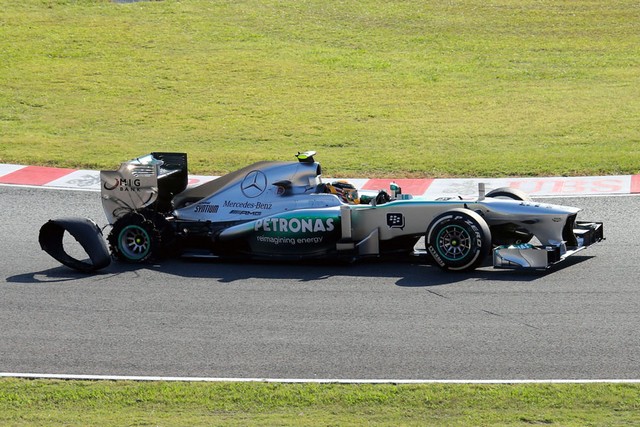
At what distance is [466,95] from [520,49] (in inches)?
209

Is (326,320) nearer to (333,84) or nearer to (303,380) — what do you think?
(303,380)

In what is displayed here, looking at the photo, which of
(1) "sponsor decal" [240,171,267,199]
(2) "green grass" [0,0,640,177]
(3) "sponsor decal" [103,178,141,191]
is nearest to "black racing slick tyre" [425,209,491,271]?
(1) "sponsor decal" [240,171,267,199]

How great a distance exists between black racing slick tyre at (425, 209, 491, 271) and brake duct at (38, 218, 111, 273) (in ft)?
12.8

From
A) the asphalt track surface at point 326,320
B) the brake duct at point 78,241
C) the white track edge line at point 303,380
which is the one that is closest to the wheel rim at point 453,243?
the asphalt track surface at point 326,320

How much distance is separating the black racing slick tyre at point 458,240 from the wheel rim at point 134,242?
3540 mm

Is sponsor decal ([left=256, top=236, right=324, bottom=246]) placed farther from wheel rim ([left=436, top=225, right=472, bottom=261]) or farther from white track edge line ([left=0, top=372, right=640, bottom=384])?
white track edge line ([left=0, top=372, right=640, bottom=384])

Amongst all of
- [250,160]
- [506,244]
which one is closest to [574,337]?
[506,244]

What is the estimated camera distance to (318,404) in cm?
850

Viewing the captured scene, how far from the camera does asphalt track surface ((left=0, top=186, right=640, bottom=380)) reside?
9.49 metres

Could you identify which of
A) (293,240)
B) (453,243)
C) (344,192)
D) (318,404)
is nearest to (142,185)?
(293,240)

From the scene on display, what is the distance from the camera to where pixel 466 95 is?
25469mm

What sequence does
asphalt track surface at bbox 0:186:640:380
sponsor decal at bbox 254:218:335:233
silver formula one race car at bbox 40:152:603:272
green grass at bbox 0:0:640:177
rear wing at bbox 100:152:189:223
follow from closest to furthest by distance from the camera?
asphalt track surface at bbox 0:186:640:380, silver formula one race car at bbox 40:152:603:272, sponsor decal at bbox 254:218:335:233, rear wing at bbox 100:152:189:223, green grass at bbox 0:0:640:177

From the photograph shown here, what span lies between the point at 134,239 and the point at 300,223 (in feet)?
7.07

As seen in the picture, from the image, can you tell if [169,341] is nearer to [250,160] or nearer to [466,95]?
[250,160]
